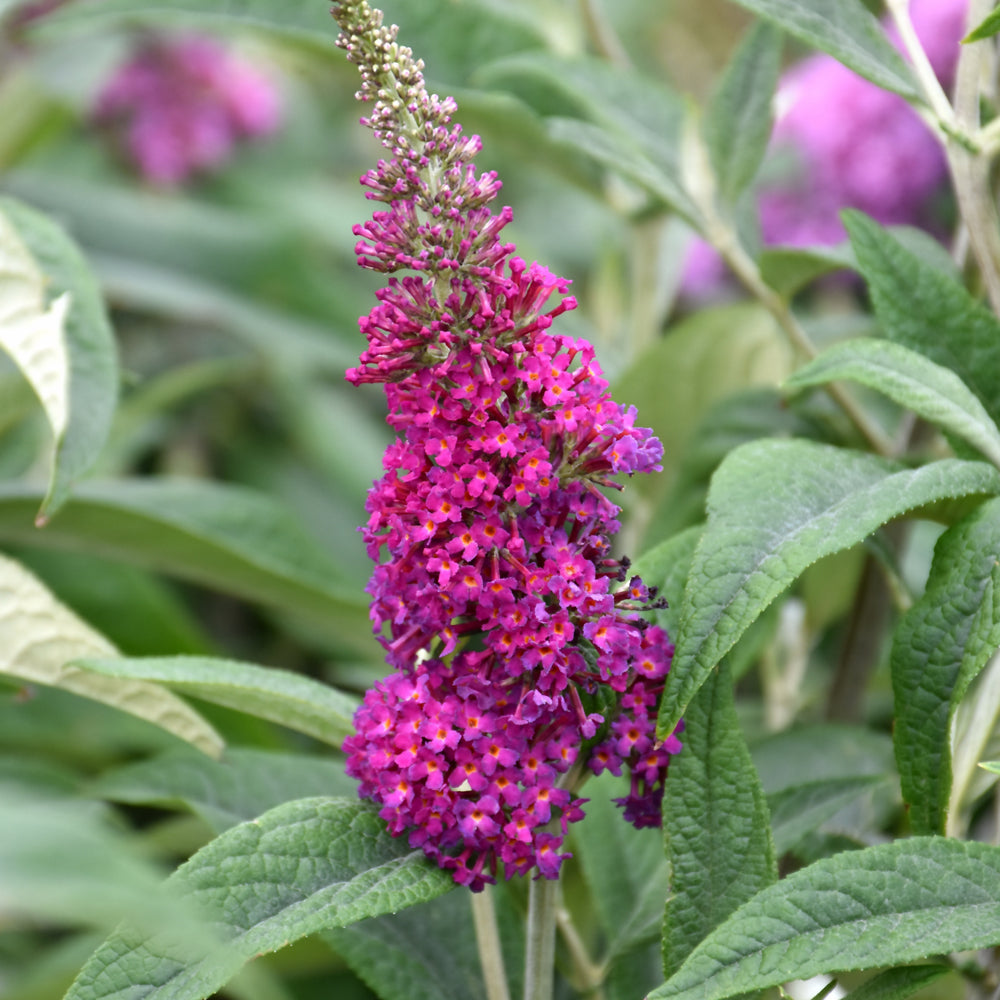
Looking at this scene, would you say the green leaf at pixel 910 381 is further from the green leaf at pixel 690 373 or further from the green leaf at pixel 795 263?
the green leaf at pixel 690 373

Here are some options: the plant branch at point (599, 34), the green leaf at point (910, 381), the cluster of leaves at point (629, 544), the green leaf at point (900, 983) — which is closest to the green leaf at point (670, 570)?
the cluster of leaves at point (629, 544)

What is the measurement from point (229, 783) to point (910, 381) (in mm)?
580

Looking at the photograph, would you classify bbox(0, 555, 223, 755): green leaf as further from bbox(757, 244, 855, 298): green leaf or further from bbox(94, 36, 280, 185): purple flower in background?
bbox(94, 36, 280, 185): purple flower in background

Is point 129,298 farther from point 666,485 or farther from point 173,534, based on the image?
point 666,485

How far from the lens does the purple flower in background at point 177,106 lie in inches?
85.7

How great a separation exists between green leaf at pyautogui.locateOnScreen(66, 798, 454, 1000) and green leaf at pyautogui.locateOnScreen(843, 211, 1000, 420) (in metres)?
0.49

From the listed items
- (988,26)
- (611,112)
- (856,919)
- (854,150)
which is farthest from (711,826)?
(854,150)

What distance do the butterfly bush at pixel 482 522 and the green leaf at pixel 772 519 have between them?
0.18ft

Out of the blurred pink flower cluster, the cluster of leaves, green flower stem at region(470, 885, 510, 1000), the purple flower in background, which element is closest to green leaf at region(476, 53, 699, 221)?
the cluster of leaves

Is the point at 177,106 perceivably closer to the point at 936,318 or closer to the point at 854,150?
the point at 854,150

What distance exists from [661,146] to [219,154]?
1.34 m

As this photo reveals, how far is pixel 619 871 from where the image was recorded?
36.2 inches

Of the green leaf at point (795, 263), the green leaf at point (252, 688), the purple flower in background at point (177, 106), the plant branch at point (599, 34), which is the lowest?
the green leaf at point (252, 688)

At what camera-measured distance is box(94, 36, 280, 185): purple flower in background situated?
2.18 meters
